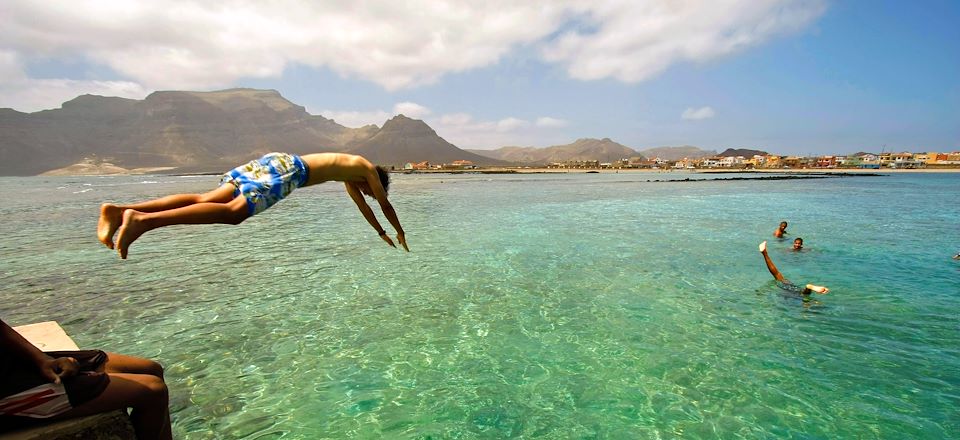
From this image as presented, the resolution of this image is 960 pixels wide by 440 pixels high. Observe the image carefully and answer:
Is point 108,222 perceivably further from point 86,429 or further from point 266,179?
point 86,429

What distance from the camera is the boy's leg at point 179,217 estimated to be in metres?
4.22

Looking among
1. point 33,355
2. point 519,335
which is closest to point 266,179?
point 33,355

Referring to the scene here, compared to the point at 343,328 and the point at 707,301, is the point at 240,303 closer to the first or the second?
the point at 343,328

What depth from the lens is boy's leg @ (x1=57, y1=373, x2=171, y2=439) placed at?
→ 10.1 feet

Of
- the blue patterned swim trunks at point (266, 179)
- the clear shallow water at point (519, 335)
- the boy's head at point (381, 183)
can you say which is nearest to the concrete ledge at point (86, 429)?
the blue patterned swim trunks at point (266, 179)

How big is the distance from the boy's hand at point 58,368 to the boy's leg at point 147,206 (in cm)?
117

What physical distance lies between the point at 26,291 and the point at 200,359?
843 centimetres

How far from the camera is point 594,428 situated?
568 centimetres

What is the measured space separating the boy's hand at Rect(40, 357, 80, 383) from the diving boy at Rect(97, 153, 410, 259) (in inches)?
48.5

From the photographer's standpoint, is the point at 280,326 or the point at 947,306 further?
the point at 947,306

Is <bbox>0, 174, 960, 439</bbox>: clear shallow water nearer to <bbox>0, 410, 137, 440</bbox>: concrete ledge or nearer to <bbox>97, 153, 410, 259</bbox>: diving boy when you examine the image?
<bbox>0, 410, 137, 440</bbox>: concrete ledge

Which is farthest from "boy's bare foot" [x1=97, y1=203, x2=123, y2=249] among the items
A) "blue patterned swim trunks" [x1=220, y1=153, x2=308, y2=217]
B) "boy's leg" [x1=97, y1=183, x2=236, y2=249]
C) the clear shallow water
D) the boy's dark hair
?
the boy's dark hair

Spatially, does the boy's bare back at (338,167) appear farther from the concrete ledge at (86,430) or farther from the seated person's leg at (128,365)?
the concrete ledge at (86,430)

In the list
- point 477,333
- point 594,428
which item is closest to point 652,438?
point 594,428
